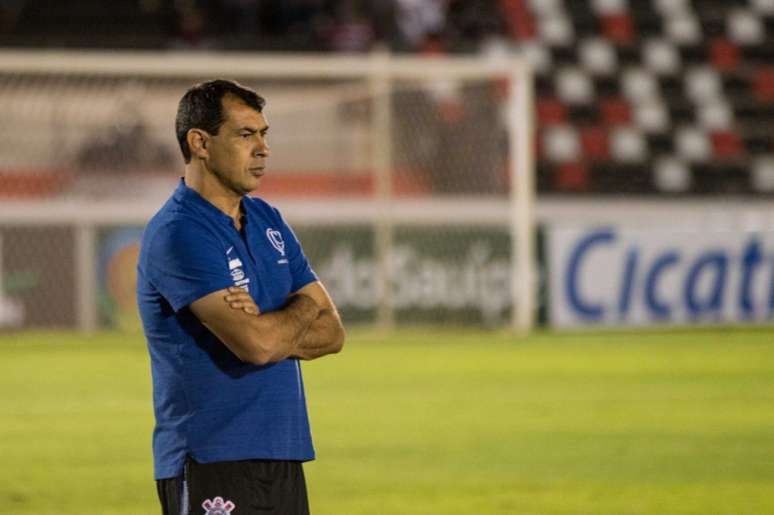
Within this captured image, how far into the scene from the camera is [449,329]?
1706cm

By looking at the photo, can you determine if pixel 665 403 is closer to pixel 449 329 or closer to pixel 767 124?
pixel 449 329

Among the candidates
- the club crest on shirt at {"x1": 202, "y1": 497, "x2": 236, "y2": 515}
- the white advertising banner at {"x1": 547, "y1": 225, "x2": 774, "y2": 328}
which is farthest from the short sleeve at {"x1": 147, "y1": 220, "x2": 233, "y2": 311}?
the white advertising banner at {"x1": 547, "y1": 225, "x2": 774, "y2": 328}

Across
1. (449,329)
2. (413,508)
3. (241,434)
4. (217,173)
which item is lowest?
(449,329)

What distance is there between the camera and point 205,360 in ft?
12.9

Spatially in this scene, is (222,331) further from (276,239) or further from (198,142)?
(198,142)

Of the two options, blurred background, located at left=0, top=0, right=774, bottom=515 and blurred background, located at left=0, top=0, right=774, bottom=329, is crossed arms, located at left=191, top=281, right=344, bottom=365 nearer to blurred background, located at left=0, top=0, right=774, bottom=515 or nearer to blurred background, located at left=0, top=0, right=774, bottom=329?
blurred background, located at left=0, top=0, right=774, bottom=515

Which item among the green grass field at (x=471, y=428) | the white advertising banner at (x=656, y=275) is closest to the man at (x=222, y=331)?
the green grass field at (x=471, y=428)

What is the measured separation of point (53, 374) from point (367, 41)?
968 centimetres

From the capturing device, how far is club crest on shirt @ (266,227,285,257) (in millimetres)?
4082

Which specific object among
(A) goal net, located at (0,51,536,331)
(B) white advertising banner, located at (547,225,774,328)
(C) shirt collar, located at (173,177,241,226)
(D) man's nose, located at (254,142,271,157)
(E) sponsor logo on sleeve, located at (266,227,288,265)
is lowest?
(B) white advertising banner, located at (547,225,774,328)

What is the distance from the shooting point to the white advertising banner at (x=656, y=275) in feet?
55.4

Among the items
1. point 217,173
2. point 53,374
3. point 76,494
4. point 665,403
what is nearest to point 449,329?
point 53,374

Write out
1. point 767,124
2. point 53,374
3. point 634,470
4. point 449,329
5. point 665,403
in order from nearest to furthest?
point 634,470
point 665,403
point 53,374
point 449,329
point 767,124

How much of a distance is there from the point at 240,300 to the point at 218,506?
483 mm
